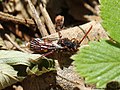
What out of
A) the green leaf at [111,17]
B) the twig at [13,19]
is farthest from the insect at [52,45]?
the twig at [13,19]

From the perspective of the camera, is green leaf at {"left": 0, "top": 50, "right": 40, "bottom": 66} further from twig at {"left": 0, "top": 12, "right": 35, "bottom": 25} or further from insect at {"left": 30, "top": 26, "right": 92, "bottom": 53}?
twig at {"left": 0, "top": 12, "right": 35, "bottom": 25}

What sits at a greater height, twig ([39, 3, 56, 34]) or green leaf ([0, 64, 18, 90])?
twig ([39, 3, 56, 34])

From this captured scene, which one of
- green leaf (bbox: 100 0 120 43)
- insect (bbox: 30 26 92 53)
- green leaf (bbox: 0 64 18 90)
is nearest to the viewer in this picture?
green leaf (bbox: 100 0 120 43)

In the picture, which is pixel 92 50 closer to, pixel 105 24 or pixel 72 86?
pixel 105 24

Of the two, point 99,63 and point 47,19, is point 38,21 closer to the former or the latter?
point 47,19

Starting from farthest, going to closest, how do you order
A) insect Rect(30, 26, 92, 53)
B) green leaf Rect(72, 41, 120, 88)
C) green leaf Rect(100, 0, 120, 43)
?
insect Rect(30, 26, 92, 53), green leaf Rect(100, 0, 120, 43), green leaf Rect(72, 41, 120, 88)

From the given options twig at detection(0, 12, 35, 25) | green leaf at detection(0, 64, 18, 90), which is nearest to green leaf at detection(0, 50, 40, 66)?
green leaf at detection(0, 64, 18, 90)

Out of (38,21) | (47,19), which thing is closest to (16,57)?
(38,21)
